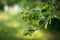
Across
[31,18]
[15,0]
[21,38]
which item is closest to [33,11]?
[31,18]

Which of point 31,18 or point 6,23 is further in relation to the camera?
A: point 6,23

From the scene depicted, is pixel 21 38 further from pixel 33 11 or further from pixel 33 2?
pixel 33 2

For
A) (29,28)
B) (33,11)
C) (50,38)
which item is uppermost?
(33,11)

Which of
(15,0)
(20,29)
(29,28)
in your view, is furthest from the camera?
(15,0)

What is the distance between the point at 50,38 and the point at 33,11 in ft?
5.82

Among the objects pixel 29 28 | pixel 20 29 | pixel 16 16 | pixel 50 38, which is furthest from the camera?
pixel 16 16

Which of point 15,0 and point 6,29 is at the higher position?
point 15,0

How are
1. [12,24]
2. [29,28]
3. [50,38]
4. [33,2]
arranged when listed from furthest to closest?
[33,2] → [12,24] → [50,38] → [29,28]

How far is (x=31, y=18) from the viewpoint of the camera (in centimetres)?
209

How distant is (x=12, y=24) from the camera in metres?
4.70

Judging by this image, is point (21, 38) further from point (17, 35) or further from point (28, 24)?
point (28, 24)

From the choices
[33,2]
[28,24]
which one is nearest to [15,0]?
[33,2]

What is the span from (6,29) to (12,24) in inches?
15.7

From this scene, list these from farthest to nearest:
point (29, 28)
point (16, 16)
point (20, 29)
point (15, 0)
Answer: point (15, 0) → point (16, 16) → point (20, 29) → point (29, 28)
